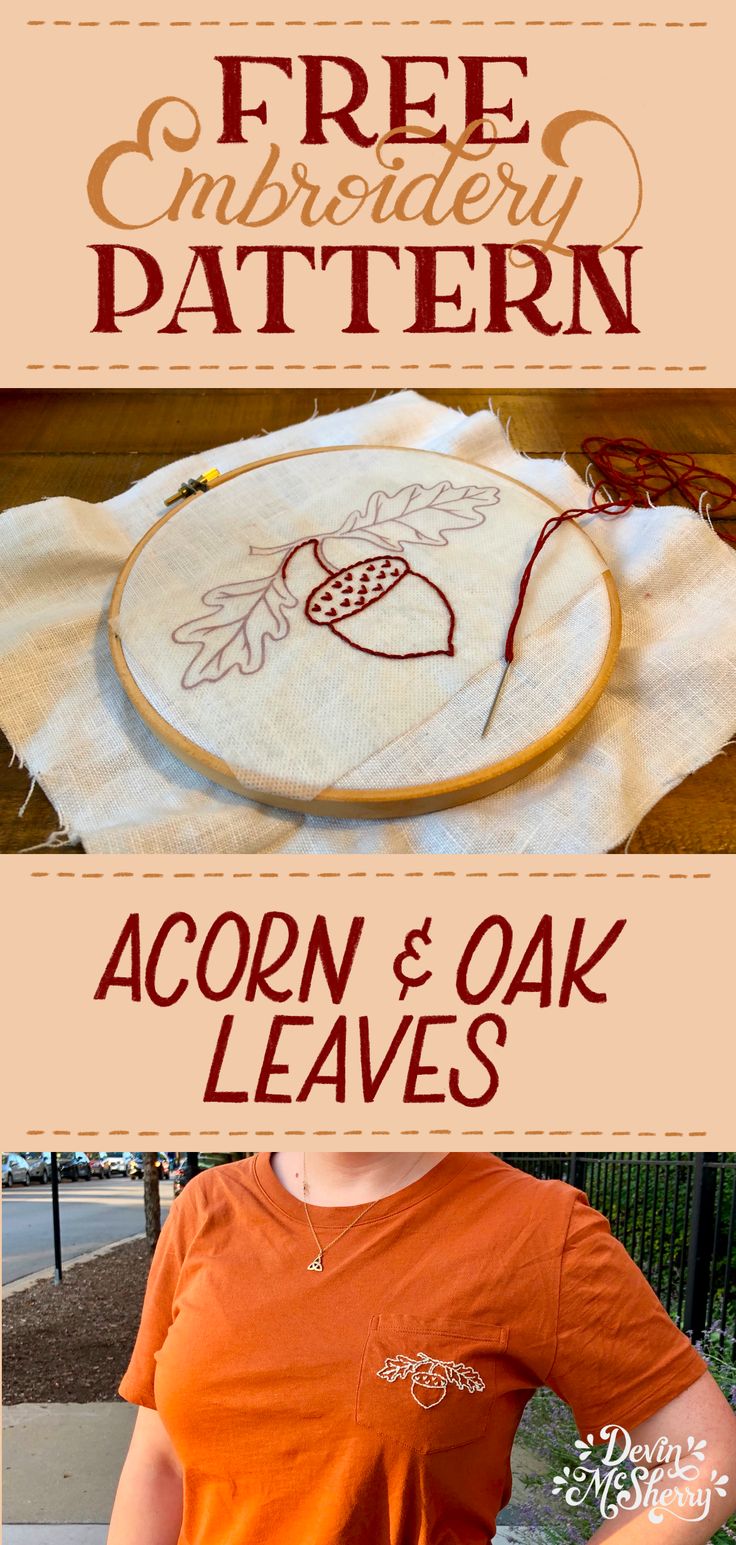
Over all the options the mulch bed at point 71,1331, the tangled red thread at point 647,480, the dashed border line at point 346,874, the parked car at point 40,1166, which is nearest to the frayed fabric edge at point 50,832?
the dashed border line at point 346,874

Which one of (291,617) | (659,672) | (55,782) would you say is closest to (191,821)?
(55,782)

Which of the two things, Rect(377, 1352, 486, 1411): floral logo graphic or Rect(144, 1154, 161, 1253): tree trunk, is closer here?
Rect(377, 1352, 486, 1411): floral logo graphic

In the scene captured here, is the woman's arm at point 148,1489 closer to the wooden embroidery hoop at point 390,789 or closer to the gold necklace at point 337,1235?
the gold necklace at point 337,1235

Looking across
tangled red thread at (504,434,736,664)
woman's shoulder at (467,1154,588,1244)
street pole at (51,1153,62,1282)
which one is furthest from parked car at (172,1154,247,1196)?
tangled red thread at (504,434,736,664)

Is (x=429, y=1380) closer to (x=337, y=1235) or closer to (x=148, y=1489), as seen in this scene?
(x=337, y=1235)

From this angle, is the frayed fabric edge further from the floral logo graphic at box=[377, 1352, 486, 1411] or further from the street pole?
the floral logo graphic at box=[377, 1352, 486, 1411]

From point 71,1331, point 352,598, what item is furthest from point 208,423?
point 71,1331
